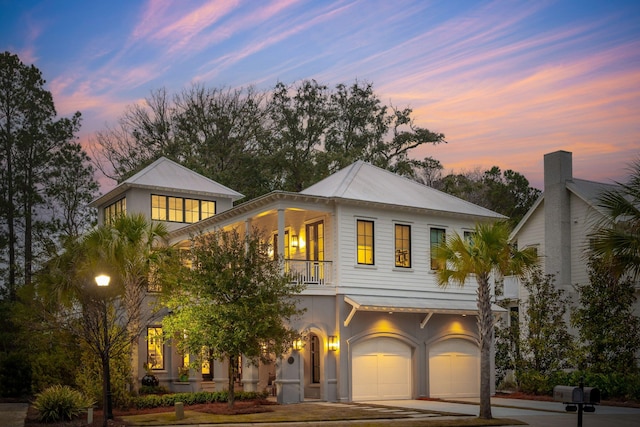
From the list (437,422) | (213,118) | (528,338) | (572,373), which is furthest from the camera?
(213,118)

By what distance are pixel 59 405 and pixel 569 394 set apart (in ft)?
45.8

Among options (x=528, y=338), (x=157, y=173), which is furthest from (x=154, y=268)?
(x=528, y=338)

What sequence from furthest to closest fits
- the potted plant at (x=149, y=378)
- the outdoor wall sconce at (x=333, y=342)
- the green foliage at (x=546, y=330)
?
the green foliage at (x=546, y=330)
the potted plant at (x=149, y=378)
the outdoor wall sconce at (x=333, y=342)

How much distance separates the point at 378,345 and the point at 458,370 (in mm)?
3921

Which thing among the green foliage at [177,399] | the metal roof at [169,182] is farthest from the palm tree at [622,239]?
the metal roof at [169,182]

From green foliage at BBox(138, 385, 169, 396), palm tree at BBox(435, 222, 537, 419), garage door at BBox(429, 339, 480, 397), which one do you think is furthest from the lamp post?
garage door at BBox(429, 339, 480, 397)

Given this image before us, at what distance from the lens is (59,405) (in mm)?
21984

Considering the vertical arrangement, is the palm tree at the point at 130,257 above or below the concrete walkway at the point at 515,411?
above

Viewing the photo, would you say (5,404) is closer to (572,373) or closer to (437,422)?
(437,422)

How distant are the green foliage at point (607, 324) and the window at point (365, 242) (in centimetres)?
815

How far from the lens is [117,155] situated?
52.9 meters

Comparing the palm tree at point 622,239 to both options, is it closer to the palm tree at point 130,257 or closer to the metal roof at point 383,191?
the metal roof at point 383,191

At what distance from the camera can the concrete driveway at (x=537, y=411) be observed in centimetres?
2091

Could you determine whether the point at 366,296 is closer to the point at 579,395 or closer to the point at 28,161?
the point at 579,395
